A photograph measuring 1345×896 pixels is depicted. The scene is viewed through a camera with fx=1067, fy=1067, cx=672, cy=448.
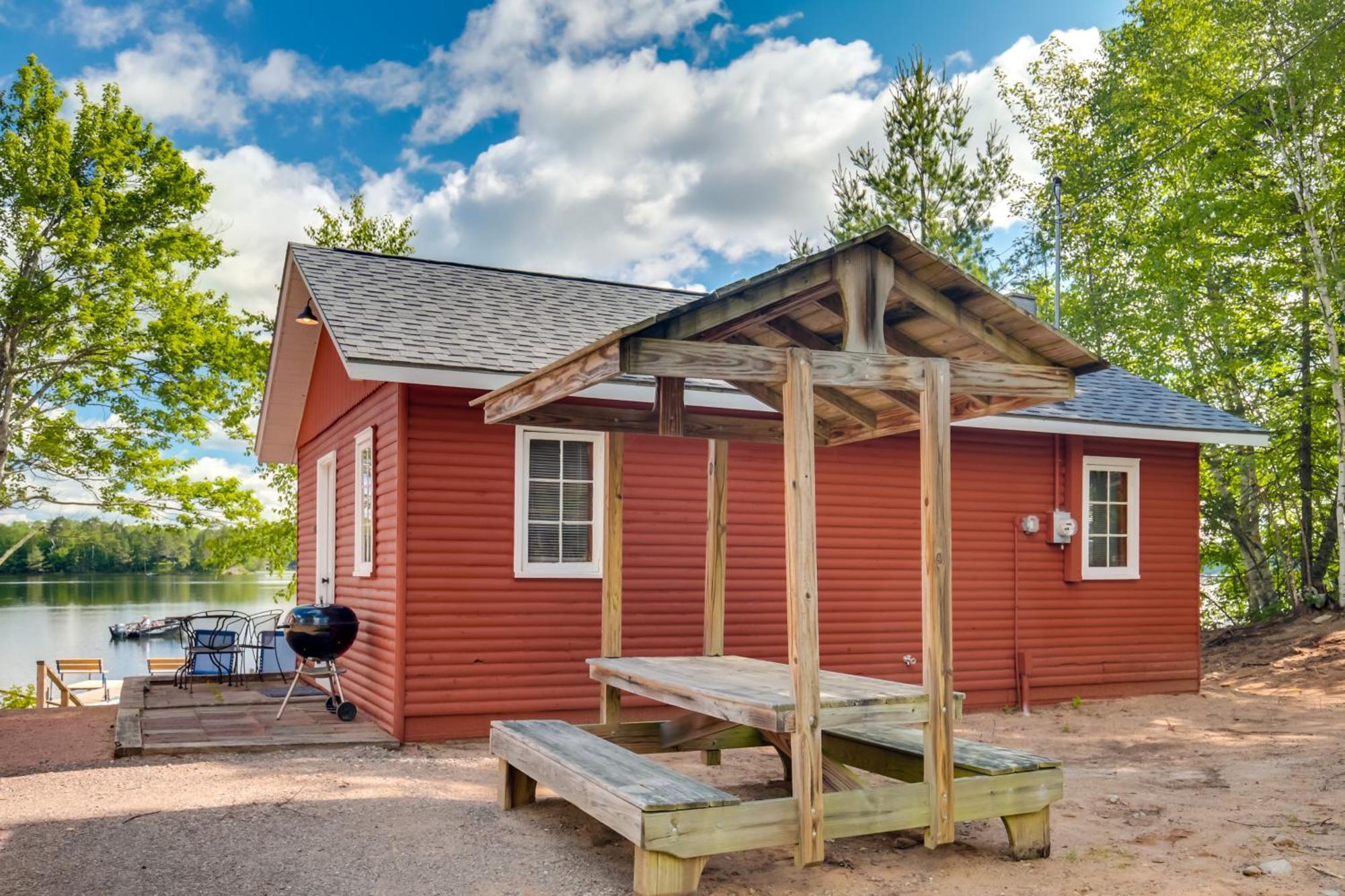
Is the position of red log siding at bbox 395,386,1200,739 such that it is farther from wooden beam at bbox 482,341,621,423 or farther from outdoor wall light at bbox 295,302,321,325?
outdoor wall light at bbox 295,302,321,325

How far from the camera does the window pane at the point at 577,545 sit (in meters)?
8.15

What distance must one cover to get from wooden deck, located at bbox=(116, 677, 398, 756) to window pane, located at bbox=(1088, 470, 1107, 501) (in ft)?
22.8

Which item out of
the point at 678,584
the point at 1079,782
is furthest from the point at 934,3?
the point at 1079,782

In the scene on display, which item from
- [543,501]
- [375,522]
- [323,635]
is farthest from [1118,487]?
[323,635]

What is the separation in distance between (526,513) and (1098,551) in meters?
5.87

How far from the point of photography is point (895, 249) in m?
4.88

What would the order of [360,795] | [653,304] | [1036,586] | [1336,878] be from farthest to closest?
1. [653,304]
2. [1036,586]
3. [360,795]
4. [1336,878]

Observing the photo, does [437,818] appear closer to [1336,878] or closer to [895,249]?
[895,249]

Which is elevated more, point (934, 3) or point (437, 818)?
point (934, 3)

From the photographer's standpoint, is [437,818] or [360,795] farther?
[360,795]

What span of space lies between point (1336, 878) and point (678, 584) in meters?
4.98

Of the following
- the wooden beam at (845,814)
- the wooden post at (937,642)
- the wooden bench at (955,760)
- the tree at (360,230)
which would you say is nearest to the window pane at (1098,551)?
the wooden bench at (955,760)

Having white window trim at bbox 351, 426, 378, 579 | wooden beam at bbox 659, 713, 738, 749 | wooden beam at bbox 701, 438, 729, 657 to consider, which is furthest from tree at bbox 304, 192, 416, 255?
wooden beam at bbox 659, 713, 738, 749

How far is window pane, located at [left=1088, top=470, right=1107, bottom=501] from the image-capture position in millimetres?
10453
